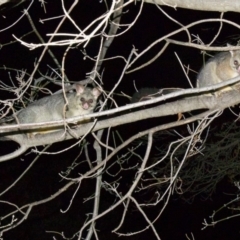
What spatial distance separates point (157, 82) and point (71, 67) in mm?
2144

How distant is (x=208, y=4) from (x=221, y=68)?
1870 millimetres

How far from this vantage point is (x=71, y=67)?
11.7 meters

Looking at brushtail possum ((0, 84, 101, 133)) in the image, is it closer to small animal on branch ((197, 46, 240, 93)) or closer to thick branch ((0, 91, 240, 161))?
small animal on branch ((197, 46, 240, 93))

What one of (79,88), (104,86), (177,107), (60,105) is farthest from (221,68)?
(104,86)

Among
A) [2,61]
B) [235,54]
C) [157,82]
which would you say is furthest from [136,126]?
[235,54]

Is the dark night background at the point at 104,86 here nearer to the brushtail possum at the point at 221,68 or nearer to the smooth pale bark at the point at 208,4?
the brushtail possum at the point at 221,68

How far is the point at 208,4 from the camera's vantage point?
13.1ft

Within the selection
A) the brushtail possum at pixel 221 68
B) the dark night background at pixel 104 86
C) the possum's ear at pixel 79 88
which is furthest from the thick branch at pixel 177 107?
the dark night background at pixel 104 86

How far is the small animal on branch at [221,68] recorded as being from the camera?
575cm

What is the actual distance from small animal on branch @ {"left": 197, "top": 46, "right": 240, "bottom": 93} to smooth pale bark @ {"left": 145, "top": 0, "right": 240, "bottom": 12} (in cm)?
172

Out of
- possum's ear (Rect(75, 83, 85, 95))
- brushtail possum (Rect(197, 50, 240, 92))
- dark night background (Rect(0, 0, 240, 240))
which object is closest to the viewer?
brushtail possum (Rect(197, 50, 240, 92))

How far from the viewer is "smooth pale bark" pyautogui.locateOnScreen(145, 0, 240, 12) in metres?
3.88

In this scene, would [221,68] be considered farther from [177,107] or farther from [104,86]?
[104,86]

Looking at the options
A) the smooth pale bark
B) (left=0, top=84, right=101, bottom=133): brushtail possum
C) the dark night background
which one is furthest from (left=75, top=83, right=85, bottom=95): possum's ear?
the dark night background
